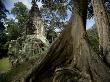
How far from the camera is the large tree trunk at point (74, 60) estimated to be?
9352 mm

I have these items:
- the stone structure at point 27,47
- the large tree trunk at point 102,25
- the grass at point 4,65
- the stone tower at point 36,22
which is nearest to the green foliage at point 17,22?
the grass at point 4,65

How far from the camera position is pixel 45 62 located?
10.2 meters

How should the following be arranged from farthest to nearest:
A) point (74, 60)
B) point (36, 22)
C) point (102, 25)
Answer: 1. point (36, 22)
2. point (102, 25)
3. point (74, 60)

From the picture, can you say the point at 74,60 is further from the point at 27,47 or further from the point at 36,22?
the point at 36,22

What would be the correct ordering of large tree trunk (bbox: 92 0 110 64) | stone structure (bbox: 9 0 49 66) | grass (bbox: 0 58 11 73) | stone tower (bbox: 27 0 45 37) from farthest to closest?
grass (bbox: 0 58 11 73)
stone tower (bbox: 27 0 45 37)
stone structure (bbox: 9 0 49 66)
large tree trunk (bbox: 92 0 110 64)

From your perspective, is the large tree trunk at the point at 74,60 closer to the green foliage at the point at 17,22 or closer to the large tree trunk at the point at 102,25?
the large tree trunk at the point at 102,25

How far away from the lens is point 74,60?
10055 mm

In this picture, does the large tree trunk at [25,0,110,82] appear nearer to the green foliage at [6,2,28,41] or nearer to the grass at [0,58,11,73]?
the grass at [0,58,11,73]

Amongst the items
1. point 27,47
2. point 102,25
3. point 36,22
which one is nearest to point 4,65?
point 36,22

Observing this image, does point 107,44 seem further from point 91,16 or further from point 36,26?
point 36,26

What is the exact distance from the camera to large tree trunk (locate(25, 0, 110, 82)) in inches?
368

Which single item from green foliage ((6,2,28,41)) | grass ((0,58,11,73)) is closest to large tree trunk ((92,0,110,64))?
grass ((0,58,11,73))

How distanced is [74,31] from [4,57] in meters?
38.1

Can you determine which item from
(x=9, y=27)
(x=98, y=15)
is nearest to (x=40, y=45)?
(x=98, y=15)
